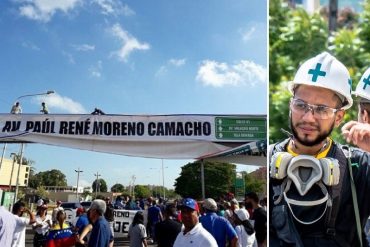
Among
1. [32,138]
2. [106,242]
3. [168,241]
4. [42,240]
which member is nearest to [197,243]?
[106,242]

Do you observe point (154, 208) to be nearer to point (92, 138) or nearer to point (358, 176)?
point (92, 138)

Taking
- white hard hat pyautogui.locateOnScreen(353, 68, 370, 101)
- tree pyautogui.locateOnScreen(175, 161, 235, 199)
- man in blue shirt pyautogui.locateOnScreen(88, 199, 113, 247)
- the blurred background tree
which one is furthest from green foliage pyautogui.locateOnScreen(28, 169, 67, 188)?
white hard hat pyautogui.locateOnScreen(353, 68, 370, 101)

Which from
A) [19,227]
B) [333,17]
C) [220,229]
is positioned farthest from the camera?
[333,17]

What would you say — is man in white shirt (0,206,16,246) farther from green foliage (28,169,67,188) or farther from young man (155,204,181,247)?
green foliage (28,169,67,188)

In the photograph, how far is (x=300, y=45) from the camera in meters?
7.62

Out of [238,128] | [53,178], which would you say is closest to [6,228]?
[238,128]

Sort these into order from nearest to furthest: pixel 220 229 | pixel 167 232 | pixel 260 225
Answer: pixel 260 225 → pixel 220 229 → pixel 167 232

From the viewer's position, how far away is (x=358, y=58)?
7113 mm

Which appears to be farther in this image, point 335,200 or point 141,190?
point 141,190

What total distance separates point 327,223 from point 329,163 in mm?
226

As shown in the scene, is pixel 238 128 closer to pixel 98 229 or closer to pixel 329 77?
pixel 98 229

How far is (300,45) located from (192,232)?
4897 mm

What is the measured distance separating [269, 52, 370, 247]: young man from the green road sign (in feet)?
13.5

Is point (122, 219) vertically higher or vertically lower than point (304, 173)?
lower
